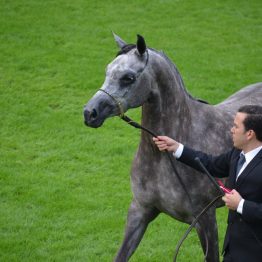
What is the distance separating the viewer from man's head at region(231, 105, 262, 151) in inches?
160

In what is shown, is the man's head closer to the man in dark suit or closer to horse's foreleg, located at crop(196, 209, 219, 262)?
the man in dark suit

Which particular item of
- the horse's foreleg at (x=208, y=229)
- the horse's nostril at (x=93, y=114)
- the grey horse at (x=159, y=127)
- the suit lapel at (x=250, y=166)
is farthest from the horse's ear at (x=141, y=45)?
the horse's foreleg at (x=208, y=229)

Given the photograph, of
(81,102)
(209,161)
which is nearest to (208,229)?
(209,161)

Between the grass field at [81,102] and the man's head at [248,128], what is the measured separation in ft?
8.59

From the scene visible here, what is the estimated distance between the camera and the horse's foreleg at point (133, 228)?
17.2 ft

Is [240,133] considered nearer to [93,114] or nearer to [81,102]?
[93,114]

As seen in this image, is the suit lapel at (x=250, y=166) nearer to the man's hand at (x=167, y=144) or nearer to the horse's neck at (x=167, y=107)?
the man's hand at (x=167, y=144)

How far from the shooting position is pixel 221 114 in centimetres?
539

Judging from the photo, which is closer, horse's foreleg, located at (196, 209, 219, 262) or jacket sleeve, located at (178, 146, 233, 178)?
jacket sleeve, located at (178, 146, 233, 178)

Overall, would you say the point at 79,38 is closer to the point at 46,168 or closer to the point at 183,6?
the point at 183,6

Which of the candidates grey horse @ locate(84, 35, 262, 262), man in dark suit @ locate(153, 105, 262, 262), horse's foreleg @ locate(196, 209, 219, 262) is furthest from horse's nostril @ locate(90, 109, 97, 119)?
horse's foreleg @ locate(196, 209, 219, 262)

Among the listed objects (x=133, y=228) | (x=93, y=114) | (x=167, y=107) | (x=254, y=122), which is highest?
(x=254, y=122)

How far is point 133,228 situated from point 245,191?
1445 millimetres

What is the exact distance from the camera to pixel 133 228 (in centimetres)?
528
